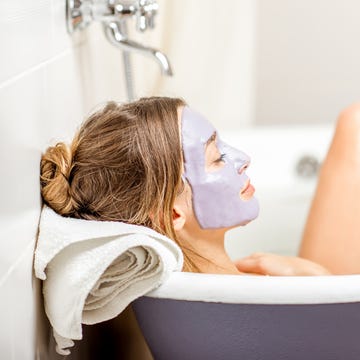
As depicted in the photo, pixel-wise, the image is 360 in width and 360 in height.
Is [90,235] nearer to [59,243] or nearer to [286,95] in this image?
[59,243]

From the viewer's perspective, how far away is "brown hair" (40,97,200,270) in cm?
117

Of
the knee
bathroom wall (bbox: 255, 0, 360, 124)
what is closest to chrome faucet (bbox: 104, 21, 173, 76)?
the knee

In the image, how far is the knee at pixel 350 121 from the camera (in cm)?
171

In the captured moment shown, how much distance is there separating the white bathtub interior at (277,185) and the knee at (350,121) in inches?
13.5

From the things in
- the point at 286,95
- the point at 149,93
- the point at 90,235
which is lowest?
the point at 286,95

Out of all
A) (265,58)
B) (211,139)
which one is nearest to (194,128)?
(211,139)

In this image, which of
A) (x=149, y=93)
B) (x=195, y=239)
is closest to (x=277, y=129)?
(x=149, y=93)

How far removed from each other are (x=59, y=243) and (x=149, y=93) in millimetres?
1039

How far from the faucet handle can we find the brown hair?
0.42 metres

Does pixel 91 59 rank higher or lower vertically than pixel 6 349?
higher

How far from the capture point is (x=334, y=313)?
1088 millimetres

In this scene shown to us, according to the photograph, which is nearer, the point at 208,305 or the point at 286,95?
the point at 208,305

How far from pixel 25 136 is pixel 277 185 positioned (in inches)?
41.3

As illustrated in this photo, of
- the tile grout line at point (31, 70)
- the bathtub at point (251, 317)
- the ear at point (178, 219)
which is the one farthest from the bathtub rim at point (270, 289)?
the tile grout line at point (31, 70)
